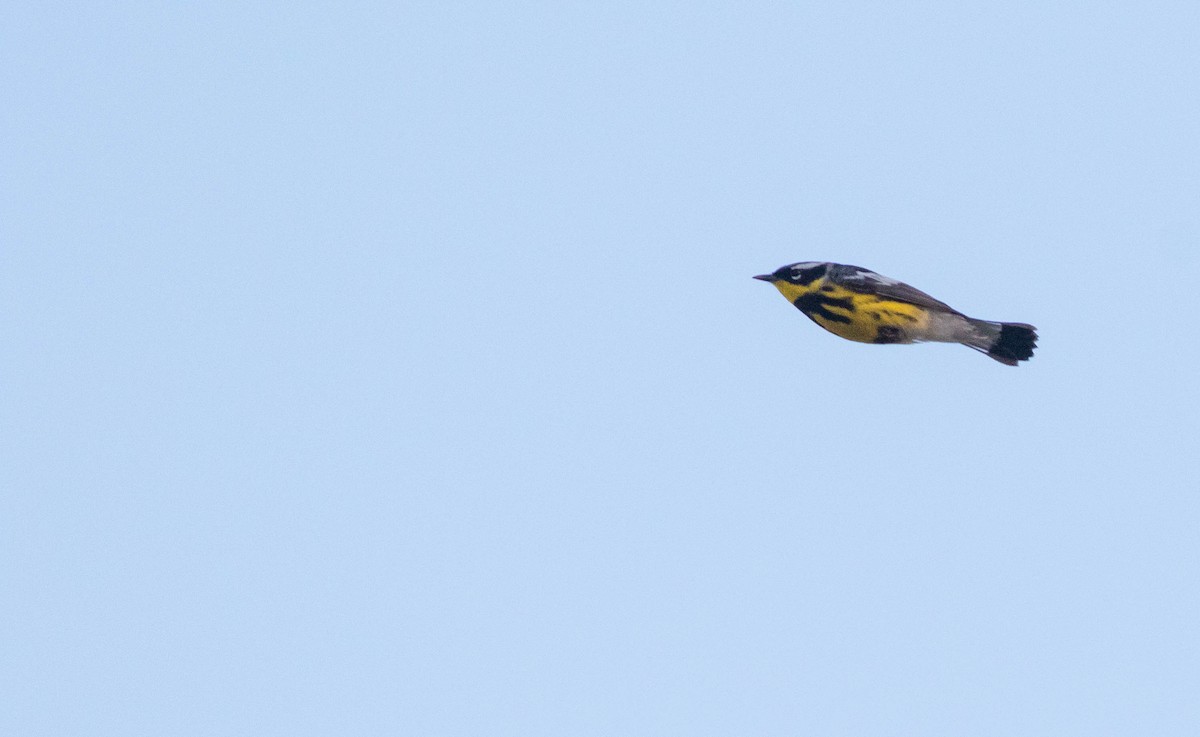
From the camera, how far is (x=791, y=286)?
25.8 m

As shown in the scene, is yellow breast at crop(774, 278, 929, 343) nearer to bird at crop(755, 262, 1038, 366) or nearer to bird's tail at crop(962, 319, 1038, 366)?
bird at crop(755, 262, 1038, 366)

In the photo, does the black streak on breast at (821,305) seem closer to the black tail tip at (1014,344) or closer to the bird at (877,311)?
the bird at (877,311)

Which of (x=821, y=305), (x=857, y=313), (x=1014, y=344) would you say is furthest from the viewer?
(x=1014, y=344)

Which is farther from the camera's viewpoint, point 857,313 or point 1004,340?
point 1004,340

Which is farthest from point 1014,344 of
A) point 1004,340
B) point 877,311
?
point 877,311

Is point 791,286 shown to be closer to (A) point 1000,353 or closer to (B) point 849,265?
(B) point 849,265

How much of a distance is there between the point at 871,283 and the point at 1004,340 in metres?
1.95

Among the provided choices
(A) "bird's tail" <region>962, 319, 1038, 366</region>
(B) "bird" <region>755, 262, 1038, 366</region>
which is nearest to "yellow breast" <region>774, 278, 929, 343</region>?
(B) "bird" <region>755, 262, 1038, 366</region>

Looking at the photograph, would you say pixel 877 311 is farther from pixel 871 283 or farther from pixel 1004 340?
pixel 1004 340

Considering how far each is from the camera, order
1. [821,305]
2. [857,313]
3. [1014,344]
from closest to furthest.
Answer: [857,313]
[821,305]
[1014,344]

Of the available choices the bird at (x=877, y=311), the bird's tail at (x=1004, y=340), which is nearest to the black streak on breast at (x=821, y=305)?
the bird at (x=877, y=311)

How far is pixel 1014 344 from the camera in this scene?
26.4 meters

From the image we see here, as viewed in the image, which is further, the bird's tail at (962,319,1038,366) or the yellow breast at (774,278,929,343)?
the bird's tail at (962,319,1038,366)

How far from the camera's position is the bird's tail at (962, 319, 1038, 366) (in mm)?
26312
